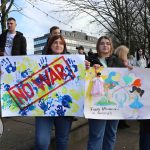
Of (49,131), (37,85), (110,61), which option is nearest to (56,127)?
(49,131)

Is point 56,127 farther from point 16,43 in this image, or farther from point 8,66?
point 16,43

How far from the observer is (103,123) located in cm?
520

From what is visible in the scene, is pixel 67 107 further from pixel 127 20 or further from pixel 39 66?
pixel 127 20

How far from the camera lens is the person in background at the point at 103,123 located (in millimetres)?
5152

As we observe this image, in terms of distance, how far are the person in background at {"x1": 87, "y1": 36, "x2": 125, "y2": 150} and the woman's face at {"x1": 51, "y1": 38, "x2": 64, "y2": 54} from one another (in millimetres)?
501

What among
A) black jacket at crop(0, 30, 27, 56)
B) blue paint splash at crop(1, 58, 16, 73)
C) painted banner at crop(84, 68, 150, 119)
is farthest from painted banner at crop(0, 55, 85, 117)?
black jacket at crop(0, 30, 27, 56)

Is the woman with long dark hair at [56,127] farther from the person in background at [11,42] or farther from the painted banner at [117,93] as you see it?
the person in background at [11,42]

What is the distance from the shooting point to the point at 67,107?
16.7ft

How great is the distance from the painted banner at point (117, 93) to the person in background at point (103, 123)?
0.31 feet

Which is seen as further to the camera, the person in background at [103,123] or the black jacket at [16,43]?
the black jacket at [16,43]

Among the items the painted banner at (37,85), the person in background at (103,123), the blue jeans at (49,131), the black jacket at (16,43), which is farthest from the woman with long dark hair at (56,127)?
the black jacket at (16,43)

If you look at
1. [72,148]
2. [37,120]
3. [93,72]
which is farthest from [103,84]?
[72,148]

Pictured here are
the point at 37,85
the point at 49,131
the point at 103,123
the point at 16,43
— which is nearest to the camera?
the point at 49,131

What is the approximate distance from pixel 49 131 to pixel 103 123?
30.6 inches
